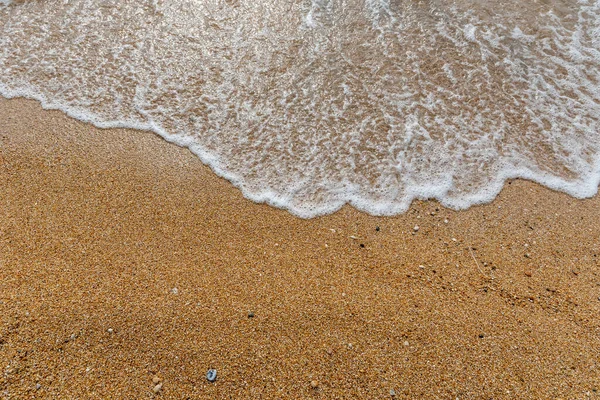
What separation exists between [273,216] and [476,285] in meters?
1.67

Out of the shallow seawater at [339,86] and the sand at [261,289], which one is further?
the shallow seawater at [339,86]

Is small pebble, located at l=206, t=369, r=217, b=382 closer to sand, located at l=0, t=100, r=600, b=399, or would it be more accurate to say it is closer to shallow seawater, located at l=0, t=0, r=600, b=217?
sand, located at l=0, t=100, r=600, b=399

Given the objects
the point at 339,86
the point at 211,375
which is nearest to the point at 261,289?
the point at 211,375

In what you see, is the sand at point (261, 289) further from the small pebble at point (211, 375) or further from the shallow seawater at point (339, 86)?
the shallow seawater at point (339, 86)

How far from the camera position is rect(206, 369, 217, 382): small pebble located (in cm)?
249

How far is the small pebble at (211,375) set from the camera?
2492 millimetres

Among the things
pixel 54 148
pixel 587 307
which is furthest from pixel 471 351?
pixel 54 148

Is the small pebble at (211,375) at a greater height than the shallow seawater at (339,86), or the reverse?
the shallow seawater at (339,86)

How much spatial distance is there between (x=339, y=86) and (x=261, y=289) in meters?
2.46

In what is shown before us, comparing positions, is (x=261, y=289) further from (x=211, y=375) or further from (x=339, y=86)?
(x=339, y=86)

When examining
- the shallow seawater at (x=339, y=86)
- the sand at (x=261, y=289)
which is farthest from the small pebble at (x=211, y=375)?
the shallow seawater at (x=339, y=86)

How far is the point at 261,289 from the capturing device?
2.95 meters

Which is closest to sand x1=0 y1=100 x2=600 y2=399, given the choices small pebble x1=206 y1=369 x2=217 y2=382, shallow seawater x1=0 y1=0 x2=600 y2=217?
small pebble x1=206 y1=369 x2=217 y2=382

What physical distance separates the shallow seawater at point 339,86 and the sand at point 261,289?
29 centimetres
